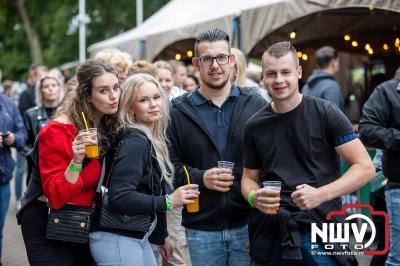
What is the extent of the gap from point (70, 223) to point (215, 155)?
3.13ft

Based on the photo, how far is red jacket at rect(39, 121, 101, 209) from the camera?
361 cm

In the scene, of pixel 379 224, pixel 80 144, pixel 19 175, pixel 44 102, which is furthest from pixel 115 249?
pixel 19 175

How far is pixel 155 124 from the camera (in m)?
3.96

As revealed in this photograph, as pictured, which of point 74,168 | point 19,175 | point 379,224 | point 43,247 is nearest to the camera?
point 74,168

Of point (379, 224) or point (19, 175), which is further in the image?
point (19, 175)

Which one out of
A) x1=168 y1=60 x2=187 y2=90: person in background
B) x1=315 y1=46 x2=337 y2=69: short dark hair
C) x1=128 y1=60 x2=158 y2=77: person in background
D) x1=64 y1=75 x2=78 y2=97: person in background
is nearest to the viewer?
x1=64 y1=75 x2=78 y2=97: person in background

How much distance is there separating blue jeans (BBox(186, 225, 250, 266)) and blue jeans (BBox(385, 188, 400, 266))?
5.43 ft

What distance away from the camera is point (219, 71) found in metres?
3.99

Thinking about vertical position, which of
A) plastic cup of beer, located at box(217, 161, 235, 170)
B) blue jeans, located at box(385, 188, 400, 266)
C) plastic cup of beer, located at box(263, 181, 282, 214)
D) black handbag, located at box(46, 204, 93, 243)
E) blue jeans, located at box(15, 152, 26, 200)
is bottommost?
blue jeans, located at box(15, 152, 26, 200)

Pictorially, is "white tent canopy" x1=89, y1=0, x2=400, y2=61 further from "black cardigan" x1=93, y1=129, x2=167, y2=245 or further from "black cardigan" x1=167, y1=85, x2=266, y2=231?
"black cardigan" x1=93, y1=129, x2=167, y2=245

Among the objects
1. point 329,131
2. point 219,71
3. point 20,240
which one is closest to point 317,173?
point 329,131

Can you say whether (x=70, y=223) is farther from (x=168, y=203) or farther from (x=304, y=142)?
(x=304, y=142)

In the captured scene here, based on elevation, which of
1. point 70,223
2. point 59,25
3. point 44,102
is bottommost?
point 70,223

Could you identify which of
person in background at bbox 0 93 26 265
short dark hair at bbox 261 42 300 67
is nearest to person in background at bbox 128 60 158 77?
person in background at bbox 0 93 26 265
